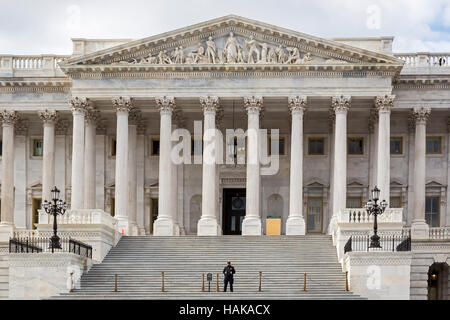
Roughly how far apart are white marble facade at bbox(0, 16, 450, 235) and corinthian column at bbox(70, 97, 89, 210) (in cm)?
10

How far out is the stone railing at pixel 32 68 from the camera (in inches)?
2709

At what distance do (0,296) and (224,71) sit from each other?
71.3ft

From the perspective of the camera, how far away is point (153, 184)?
2781 inches

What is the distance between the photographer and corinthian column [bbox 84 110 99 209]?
65.8 m

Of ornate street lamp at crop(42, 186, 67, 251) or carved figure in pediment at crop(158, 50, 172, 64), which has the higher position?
carved figure in pediment at crop(158, 50, 172, 64)

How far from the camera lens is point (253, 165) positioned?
6303 centimetres

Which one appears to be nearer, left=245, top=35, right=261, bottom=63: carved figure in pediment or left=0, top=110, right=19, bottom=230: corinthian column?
left=245, top=35, right=261, bottom=63: carved figure in pediment

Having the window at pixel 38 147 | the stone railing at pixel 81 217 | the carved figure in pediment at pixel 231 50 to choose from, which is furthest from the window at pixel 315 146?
the window at pixel 38 147

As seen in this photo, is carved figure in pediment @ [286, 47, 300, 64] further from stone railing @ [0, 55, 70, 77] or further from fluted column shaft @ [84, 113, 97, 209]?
stone railing @ [0, 55, 70, 77]

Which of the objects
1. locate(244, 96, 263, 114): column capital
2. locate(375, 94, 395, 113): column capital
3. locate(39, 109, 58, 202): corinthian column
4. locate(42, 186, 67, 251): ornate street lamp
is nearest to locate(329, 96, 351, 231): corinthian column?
locate(375, 94, 395, 113): column capital

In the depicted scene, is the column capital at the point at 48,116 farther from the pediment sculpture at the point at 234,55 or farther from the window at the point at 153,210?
the window at the point at 153,210

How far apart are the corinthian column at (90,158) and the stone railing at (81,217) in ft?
25.5

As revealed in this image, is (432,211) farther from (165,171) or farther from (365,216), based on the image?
(165,171)
